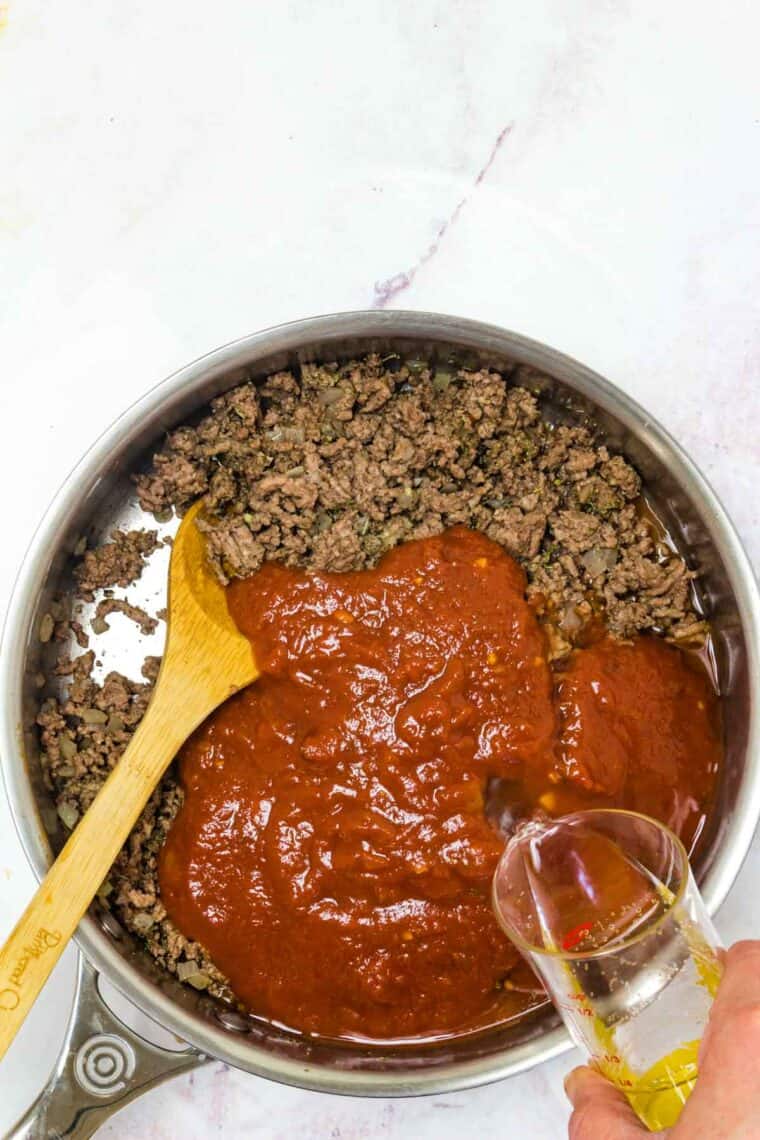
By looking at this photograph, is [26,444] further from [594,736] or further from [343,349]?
[594,736]

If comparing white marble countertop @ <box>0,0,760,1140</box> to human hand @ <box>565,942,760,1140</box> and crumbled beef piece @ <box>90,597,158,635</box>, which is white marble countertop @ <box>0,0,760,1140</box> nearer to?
crumbled beef piece @ <box>90,597,158,635</box>

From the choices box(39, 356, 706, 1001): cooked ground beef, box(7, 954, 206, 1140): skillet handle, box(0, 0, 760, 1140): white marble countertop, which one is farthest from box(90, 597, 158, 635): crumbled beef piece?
box(7, 954, 206, 1140): skillet handle

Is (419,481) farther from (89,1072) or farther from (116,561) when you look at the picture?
(89,1072)

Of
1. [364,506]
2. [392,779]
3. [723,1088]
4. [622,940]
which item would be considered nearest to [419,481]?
[364,506]

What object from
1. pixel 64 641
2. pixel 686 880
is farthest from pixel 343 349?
pixel 686 880

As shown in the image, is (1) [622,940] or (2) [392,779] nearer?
(1) [622,940]

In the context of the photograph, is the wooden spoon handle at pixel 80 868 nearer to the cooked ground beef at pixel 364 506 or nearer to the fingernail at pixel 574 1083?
the cooked ground beef at pixel 364 506
